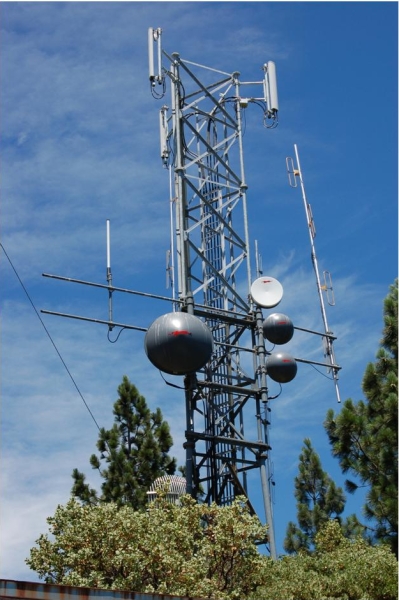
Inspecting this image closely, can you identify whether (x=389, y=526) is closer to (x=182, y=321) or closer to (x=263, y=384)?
(x=263, y=384)

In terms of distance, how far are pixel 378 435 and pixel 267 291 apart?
4135 mm

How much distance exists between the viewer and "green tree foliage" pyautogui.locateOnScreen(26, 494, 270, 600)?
14.5 metres

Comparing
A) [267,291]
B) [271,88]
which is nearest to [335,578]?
[267,291]

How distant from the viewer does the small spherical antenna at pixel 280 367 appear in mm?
20125

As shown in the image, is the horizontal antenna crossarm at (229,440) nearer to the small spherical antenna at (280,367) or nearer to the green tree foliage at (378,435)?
the small spherical antenna at (280,367)

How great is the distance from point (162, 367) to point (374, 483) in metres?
6.68

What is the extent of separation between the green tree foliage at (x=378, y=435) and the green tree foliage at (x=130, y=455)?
673 cm

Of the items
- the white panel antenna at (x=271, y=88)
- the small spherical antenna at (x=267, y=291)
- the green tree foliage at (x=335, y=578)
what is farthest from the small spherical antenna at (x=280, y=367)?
the white panel antenna at (x=271, y=88)

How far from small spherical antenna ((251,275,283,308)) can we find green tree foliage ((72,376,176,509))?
8829 mm

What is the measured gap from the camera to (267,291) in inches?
799

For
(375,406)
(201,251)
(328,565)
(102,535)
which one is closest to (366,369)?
(375,406)

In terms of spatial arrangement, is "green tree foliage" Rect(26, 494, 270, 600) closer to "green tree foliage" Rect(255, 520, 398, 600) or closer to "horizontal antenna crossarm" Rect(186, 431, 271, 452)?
"green tree foliage" Rect(255, 520, 398, 600)

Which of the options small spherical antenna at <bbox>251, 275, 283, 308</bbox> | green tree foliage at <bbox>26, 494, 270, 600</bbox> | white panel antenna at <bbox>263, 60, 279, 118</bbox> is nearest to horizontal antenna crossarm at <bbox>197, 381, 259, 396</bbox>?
small spherical antenna at <bbox>251, 275, 283, 308</bbox>

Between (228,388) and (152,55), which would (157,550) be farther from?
(152,55)
